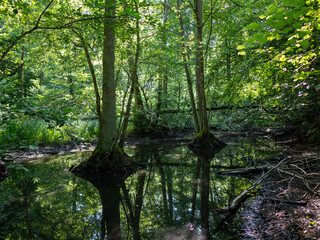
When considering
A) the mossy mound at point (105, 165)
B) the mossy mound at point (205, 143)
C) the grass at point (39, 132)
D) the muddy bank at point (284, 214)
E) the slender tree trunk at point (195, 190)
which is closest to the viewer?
the muddy bank at point (284, 214)

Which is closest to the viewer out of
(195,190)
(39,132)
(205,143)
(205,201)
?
(205,201)

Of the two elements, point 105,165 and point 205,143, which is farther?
point 205,143

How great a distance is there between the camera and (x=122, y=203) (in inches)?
152

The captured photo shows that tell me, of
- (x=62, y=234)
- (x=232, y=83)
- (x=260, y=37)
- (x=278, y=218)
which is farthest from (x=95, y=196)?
(x=232, y=83)

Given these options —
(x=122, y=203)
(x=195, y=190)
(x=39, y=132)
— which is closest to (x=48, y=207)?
(x=122, y=203)

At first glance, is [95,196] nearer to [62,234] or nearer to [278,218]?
[62,234]

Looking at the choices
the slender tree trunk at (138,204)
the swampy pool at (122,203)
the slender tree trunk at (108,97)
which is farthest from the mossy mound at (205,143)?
the slender tree trunk at (108,97)

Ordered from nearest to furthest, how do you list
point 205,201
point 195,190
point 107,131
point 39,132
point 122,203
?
point 205,201 → point 122,203 → point 195,190 → point 107,131 → point 39,132

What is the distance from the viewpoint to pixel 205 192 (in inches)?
163

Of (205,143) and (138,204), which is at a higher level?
(205,143)

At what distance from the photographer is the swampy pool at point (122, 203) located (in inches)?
112

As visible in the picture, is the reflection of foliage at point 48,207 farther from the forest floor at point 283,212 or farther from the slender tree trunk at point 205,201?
the slender tree trunk at point 205,201

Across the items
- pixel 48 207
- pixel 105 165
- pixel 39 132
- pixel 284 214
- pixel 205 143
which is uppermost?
pixel 39 132

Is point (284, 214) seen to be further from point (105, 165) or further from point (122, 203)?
point (105, 165)
